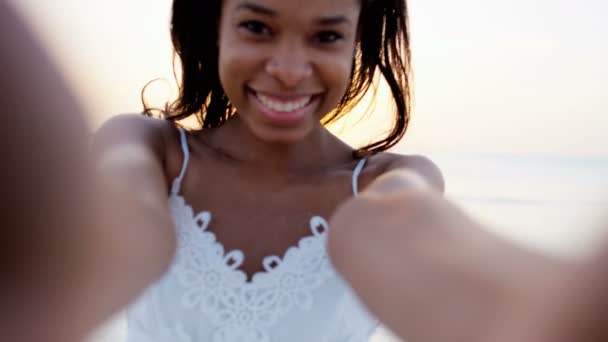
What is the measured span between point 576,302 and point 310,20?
3.76ft

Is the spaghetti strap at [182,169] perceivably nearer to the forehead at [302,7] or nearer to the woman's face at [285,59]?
the woman's face at [285,59]

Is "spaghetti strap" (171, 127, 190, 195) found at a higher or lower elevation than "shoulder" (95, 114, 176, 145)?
lower

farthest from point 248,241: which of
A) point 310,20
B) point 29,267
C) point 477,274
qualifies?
point 29,267

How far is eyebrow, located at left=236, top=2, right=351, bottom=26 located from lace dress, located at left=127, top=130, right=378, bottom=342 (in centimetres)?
45

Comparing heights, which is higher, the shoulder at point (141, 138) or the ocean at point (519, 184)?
the shoulder at point (141, 138)

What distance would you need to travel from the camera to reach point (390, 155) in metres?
1.78

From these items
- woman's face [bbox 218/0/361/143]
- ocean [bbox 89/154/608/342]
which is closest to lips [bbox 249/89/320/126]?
woman's face [bbox 218/0/361/143]

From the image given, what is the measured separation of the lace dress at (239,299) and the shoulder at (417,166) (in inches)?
9.2

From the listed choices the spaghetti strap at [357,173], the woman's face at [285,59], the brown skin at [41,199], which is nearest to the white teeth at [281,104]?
the woman's face at [285,59]

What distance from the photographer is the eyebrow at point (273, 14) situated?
1489 millimetres

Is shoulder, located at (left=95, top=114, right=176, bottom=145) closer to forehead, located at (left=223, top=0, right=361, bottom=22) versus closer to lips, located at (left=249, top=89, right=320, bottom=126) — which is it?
lips, located at (left=249, top=89, right=320, bottom=126)

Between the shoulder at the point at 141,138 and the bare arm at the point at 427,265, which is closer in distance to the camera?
the bare arm at the point at 427,265

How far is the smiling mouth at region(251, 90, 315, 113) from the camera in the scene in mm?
1578

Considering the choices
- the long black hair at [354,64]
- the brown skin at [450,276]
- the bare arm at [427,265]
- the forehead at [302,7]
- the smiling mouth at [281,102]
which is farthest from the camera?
the long black hair at [354,64]
